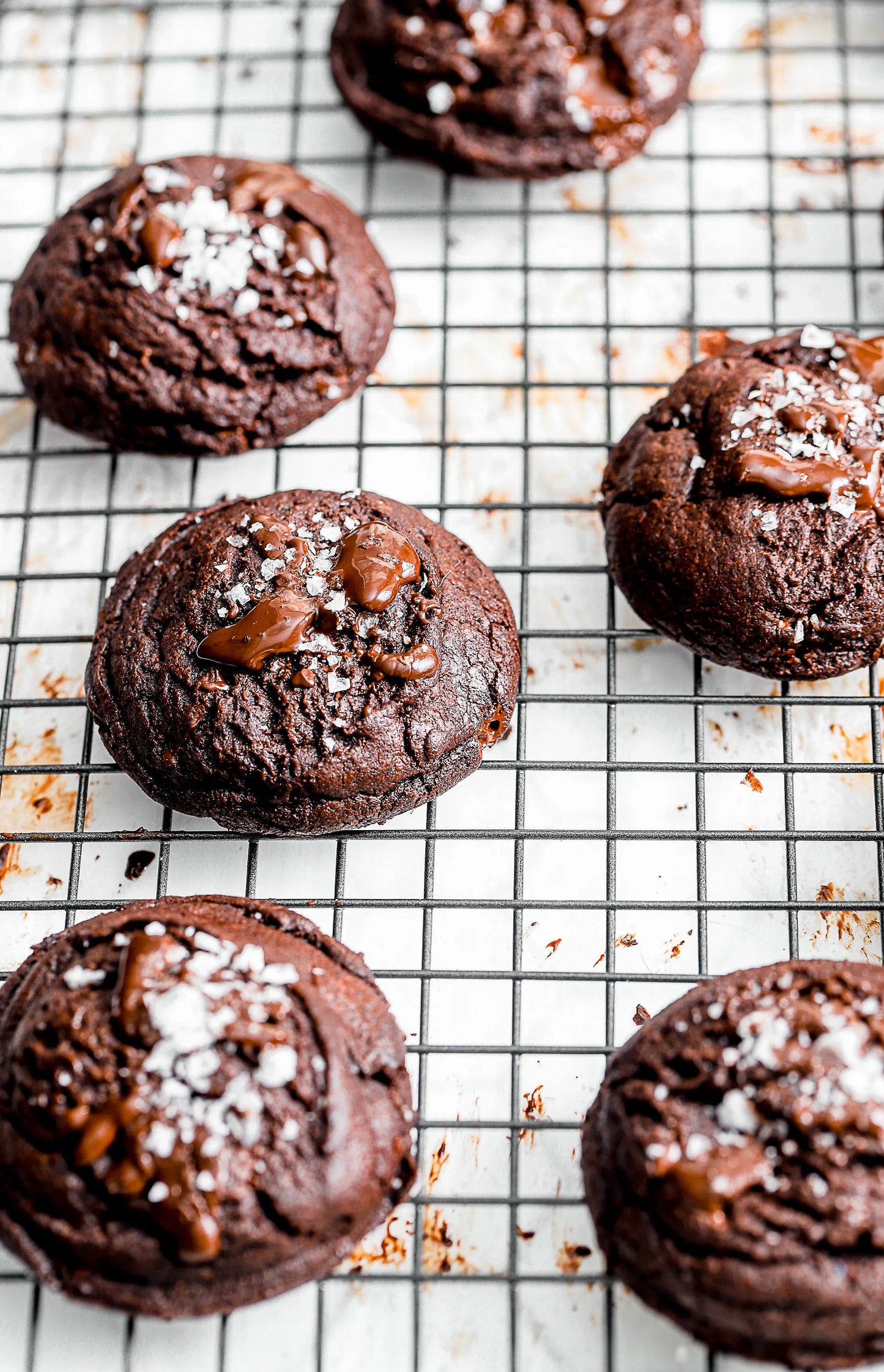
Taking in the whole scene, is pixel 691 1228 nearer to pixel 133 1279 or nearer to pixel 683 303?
pixel 133 1279

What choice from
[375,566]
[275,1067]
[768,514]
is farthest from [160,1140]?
[768,514]

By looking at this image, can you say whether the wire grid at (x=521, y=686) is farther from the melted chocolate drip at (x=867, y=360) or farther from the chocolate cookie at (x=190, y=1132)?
the melted chocolate drip at (x=867, y=360)

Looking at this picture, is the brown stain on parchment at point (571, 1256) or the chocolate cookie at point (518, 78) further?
the chocolate cookie at point (518, 78)

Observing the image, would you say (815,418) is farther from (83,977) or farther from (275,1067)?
(83,977)

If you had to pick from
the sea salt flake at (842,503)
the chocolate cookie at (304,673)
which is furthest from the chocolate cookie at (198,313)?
the sea salt flake at (842,503)

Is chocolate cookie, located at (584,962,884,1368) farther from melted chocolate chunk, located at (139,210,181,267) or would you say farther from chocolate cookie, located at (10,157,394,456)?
melted chocolate chunk, located at (139,210,181,267)

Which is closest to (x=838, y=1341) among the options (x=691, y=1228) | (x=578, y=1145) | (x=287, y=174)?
(x=691, y=1228)
